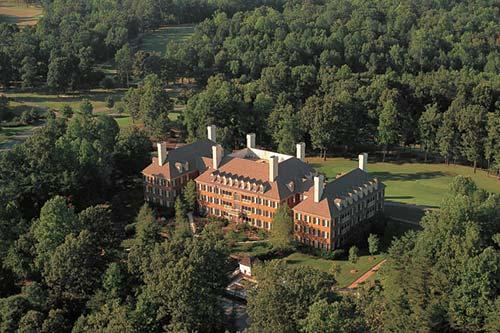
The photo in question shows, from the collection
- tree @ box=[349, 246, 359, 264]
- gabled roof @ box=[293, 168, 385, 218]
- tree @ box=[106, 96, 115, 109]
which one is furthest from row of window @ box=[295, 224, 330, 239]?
tree @ box=[106, 96, 115, 109]

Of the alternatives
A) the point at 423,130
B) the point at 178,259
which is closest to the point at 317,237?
the point at 178,259

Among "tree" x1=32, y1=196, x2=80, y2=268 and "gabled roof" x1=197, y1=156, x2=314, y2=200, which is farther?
"gabled roof" x1=197, y1=156, x2=314, y2=200

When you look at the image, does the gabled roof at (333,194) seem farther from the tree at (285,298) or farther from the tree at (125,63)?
the tree at (125,63)

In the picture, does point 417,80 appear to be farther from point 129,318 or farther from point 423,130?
point 129,318

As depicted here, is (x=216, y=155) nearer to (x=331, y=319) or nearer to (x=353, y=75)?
(x=331, y=319)

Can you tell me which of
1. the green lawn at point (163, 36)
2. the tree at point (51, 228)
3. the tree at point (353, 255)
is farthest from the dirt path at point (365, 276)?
the green lawn at point (163, 36)

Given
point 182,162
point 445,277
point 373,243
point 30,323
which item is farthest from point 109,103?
point 445,277

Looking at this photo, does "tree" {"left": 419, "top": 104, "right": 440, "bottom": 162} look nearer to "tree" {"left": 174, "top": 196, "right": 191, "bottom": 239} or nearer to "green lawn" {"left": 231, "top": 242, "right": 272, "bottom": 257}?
"green lawn" {"left": 231, "top": 242, "right": 272, "bottom": 257}
